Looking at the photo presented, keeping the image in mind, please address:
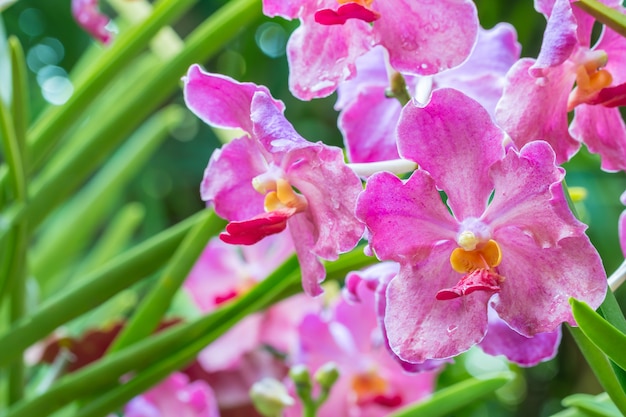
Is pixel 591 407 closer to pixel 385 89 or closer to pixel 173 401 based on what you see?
pixel 385 89

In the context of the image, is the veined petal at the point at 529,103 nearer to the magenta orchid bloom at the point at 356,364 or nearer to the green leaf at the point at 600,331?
the green leaf at the point at 600,331

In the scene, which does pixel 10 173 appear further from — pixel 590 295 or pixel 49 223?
pixel 49 223

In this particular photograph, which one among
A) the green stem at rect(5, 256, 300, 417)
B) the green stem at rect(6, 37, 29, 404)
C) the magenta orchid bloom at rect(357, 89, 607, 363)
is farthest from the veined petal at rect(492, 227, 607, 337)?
the green stem at rect(6, 37, 29, 404)

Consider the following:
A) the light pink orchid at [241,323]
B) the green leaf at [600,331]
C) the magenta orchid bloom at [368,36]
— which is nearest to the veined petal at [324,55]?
the magenta orchid bloom at [368,36]

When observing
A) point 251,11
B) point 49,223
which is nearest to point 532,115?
point 251,11

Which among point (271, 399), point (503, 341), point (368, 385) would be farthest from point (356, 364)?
point (503, 341)

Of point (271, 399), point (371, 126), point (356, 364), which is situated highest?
point (371, 126)
